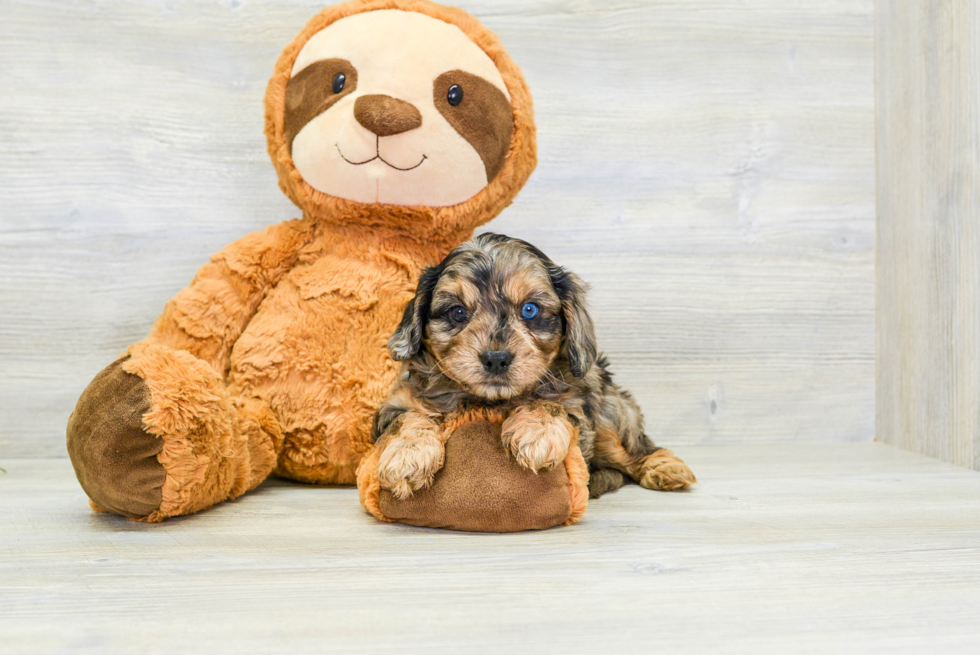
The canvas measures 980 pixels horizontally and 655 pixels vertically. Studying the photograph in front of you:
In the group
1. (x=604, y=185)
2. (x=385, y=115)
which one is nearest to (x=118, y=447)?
(x=385, y=115)

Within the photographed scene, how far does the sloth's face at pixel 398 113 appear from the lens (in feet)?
6.48

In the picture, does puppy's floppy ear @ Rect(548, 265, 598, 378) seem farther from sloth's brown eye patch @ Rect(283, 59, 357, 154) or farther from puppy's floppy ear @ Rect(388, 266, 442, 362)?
sloth's brown eye patch @ Rect(283, 59, 357, 154)

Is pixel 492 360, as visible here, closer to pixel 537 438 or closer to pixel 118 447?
pixel 537 438

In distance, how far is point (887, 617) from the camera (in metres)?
1.19

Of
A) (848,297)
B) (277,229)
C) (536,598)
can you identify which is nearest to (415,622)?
(536,598)

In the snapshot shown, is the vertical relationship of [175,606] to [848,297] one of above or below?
below

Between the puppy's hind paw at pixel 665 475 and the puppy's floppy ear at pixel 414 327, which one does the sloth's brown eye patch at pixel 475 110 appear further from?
the puppy's hind paw at pixel 665 475

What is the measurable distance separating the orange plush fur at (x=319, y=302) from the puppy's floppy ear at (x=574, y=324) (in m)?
0.45

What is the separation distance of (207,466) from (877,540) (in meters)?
1.39

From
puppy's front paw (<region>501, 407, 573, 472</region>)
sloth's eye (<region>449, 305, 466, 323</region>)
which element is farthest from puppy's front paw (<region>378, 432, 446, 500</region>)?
sloth's eye (<region>449, 305, 466, 323</region>)

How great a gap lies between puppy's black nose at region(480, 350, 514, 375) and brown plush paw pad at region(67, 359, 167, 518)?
Result: 0.68m

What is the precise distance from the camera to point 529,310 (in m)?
1.72

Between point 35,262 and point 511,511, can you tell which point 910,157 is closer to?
point 511,511

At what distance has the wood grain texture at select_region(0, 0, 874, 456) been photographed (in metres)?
2.54
